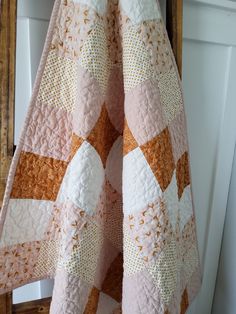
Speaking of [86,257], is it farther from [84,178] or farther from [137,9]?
[137,9]

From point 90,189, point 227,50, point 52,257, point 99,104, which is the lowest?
point 52,257

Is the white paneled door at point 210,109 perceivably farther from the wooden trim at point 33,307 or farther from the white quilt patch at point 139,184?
the wooden trim at point 33,307

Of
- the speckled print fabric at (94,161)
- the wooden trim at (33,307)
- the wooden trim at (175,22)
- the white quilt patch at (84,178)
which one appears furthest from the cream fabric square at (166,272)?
the wooden trim at (175,22)

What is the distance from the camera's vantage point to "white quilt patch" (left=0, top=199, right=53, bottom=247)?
1.43 ft

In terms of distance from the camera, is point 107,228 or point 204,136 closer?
point 107,228

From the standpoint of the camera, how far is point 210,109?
63cm

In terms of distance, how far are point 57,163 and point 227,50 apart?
0.44 metres

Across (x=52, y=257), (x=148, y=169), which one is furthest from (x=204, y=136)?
(x=52, y=257)

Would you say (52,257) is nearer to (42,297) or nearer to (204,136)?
(42,297)

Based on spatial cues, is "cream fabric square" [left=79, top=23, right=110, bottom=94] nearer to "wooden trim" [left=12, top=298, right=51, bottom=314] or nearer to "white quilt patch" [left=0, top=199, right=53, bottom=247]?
"white quilt patch" [left=0, top=199, right=53, bottom=247]

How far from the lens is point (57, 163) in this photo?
0.45 m

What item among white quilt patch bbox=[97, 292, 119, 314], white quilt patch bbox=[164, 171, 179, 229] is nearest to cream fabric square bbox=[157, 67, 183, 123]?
white quilt patch bbox=[164, 171, 179, 229]

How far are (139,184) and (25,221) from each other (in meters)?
0.19

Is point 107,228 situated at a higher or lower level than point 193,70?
lower
